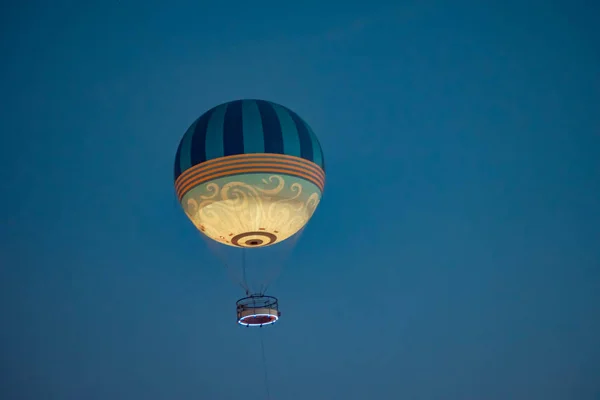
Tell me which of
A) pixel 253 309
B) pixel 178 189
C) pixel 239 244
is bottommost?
pixel 253 309

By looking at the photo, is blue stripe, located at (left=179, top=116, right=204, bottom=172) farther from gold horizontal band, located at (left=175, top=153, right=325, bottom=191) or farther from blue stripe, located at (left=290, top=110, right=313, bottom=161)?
blue stripe, located at (left=290, top=110, right=313, bottom=161)

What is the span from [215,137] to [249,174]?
2.98 ft

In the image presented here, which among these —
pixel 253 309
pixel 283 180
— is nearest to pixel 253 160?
pixel 283 180

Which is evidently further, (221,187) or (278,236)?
(278,236)

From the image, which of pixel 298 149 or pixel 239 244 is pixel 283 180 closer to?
pixel 298 149

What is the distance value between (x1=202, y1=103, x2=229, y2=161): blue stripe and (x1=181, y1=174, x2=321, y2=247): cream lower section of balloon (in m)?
0.46

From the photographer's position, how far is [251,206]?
10578 mm

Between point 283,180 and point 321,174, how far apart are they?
45.3 inches

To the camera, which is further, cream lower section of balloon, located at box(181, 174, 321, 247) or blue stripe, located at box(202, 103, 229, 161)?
blue stripe, located at box(202, 103, 229, 161)

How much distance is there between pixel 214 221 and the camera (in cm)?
1095

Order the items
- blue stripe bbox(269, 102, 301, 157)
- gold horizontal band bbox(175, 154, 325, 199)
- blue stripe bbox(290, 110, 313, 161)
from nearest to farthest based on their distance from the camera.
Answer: gold horizontal band bbox(175, 154, 325, 199) → blue stripe bbox(269, 102, 301, 157) → blue stripe bbox(290, 110, 313, 161)

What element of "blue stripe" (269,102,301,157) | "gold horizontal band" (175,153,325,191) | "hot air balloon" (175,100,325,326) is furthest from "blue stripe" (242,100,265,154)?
"blue stripe" (269,102,301,157)

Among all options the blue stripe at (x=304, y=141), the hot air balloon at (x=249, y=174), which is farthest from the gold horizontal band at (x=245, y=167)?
the blue stripe at (x=304, y=141)

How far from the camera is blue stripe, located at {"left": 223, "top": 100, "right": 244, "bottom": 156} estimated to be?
10.5 metres
